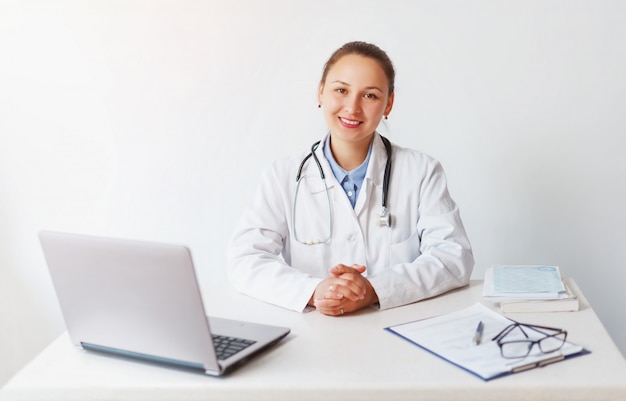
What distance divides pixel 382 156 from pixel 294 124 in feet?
2.64

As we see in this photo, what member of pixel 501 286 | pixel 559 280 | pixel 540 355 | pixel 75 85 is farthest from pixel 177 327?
pixel 75 85

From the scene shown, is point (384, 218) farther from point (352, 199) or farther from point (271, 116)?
point (271, 116)

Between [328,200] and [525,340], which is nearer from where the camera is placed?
[525,340]

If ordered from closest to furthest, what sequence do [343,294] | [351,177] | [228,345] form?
[228,345] → [343,294] → [351,177]

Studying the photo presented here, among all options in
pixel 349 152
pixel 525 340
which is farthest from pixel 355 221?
pixel 525 340

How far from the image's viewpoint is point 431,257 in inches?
75.5

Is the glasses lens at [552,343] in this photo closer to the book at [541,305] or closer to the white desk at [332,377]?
the white desk at [332,377]

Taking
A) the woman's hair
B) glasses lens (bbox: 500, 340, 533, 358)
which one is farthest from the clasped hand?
the woman's hair

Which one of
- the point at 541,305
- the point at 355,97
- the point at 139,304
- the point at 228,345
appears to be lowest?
the point at 541,305

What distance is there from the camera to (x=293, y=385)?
132 cm

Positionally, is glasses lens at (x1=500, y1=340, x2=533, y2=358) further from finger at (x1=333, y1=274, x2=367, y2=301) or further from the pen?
finger at (x1=333, y1=274, x2=367, y2=301)

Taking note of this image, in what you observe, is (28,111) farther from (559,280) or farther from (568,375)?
(568,375)

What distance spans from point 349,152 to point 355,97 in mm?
159

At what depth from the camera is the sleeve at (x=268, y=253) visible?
1.79 m
